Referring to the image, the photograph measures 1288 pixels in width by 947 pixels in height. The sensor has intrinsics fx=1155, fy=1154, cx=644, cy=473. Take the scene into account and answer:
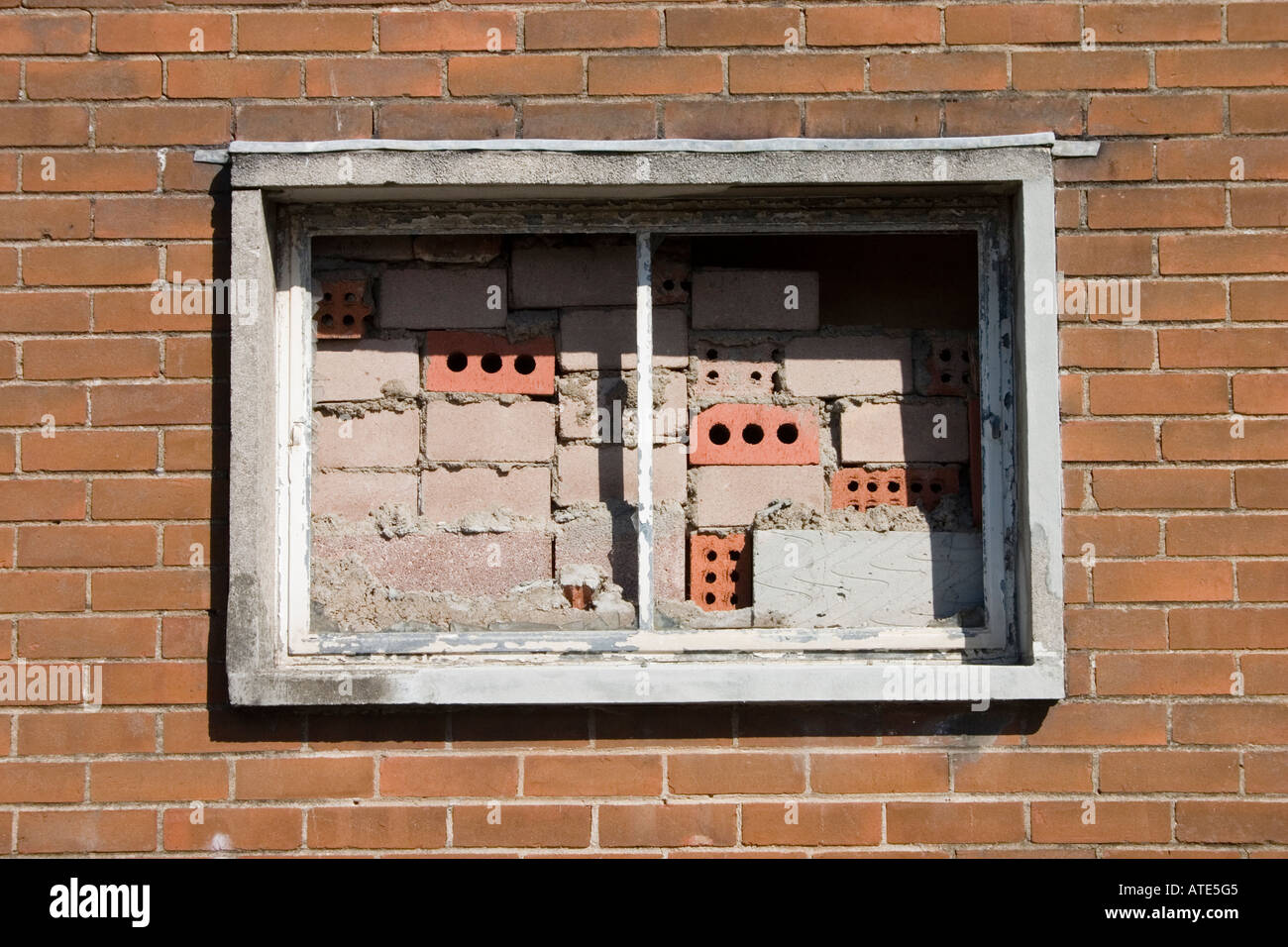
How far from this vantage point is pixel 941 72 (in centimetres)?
281

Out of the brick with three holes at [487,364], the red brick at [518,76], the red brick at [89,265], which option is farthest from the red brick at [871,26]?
the red brick at [89,265]

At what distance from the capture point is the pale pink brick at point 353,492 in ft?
9.54

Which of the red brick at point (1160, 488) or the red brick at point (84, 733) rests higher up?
the red brick at point (1160, 488)

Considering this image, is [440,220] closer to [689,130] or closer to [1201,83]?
[689,130]

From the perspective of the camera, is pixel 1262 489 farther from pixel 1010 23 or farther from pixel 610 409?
pixel 610 409

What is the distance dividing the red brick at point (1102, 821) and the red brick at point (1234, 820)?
0.05 m

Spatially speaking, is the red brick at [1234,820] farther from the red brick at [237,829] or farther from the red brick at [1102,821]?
the red brick at [237,829]

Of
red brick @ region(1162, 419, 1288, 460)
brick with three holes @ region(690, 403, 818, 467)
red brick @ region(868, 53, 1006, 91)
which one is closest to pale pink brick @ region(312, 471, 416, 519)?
brick with three holes @ region(690, 403, 818, 467)

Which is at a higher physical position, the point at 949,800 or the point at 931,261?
the point at 931,261

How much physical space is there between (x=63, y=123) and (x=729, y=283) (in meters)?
1.69

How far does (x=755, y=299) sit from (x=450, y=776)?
141cm

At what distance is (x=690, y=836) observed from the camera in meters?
2.72

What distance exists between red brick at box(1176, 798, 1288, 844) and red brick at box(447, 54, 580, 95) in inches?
89.3

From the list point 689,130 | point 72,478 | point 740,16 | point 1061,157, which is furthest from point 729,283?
point 72,478
